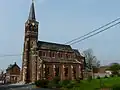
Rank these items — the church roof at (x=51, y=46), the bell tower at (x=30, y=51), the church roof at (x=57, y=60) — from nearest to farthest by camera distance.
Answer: the bell tower at (x=30, y=51) < the church roof at (x=57, y=60) < the church roof at (x=51, y=46)

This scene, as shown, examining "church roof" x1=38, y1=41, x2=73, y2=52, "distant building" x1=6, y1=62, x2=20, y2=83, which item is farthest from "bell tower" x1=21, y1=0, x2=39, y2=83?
"distant building" x1=6, y1=62, x2=20, y2=83

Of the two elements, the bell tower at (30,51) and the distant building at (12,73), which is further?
the distant building at (12,73)

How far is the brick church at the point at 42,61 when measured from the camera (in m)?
76.6

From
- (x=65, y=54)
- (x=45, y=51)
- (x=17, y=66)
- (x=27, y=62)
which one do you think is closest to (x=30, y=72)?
(x=27, y=62)

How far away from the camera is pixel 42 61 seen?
75.7m

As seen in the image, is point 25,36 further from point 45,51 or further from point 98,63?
point 98,63

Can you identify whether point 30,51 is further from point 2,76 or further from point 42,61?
point 2,76

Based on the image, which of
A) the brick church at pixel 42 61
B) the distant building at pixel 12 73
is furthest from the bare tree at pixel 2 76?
the brick church at pixel 42 61

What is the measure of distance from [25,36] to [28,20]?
6150 mm

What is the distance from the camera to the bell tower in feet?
255

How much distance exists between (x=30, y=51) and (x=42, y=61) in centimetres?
832

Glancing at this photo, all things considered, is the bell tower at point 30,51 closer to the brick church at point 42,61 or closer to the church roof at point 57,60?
the brick church at point 42,61

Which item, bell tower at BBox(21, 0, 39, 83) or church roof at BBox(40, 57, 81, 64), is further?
church roof at BBox(40, 57, 81, 64)

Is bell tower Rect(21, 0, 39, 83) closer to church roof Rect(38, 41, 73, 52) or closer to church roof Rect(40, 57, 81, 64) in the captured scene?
church roof Rect(38, 41, 73, 52)
